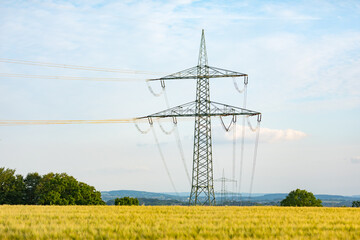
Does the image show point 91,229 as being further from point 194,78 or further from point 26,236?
point 194,78

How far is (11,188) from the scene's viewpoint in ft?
338

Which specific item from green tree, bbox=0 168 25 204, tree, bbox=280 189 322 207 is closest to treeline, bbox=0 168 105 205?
green tree, bbox=0 168 25 204

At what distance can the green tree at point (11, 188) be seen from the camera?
100562mm

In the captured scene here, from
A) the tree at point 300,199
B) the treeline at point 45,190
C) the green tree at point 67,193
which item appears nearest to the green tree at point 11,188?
the treeline at point 45,190

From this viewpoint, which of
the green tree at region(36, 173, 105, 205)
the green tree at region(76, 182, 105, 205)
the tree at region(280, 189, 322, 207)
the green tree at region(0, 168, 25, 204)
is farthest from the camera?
the green tree at region(0, 168, 25, 204)

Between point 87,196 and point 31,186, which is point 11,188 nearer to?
point 31,186

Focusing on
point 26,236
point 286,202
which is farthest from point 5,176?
point 26,236

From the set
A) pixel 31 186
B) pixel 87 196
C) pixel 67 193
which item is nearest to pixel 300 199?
pixel 87 196

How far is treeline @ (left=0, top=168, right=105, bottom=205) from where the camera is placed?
8362 cm

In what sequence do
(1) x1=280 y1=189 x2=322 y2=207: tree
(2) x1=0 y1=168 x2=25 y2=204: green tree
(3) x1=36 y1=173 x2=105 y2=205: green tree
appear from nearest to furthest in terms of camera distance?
(3) x1=36 y1=173 x2=105 y2=205: green tree, (1) x1=280 y1=189 x2=322 y2=207: tree, (2) x1=0 y1=168 x2=25 y2=204: green tree

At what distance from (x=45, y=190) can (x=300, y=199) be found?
185 feet

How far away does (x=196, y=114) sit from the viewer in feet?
147

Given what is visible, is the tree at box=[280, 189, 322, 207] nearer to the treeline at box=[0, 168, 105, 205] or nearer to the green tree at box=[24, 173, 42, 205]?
the treeline at box=[0, 168, 105, 205]

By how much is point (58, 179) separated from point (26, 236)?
2938 inches
